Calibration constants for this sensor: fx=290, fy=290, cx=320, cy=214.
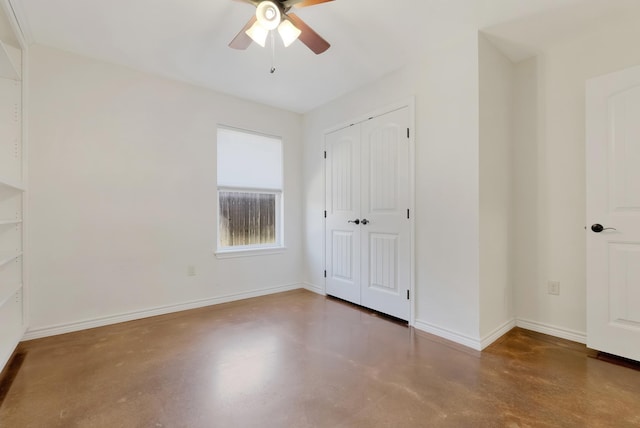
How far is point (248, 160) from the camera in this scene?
3781 millimetres

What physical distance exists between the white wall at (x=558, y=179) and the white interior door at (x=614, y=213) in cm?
21

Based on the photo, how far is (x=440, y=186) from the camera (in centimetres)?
254

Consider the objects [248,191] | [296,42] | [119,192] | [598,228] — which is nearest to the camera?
[598,228]

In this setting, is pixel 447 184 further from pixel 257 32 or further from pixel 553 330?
pixel 257 32

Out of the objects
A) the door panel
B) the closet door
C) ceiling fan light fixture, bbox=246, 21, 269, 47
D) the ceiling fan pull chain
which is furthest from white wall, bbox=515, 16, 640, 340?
ceiling fan light fixture, bbox=246, 21, 269, 47

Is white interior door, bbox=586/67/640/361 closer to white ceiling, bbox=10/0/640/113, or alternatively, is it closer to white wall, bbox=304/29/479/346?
white ceiling, bbox=10/0/640/113

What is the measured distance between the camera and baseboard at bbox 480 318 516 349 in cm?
231

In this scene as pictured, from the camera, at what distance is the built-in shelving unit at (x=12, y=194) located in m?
2.00

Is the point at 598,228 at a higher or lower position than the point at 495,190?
lower

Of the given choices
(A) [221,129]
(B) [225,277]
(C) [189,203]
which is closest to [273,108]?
(A) [221,129]

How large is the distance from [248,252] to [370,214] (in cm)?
161

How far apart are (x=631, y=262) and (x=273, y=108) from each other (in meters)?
3.83

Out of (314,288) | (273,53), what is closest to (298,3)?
(273,53)

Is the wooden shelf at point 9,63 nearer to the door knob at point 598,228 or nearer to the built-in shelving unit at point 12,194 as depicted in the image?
the built-in shelving unit at point 12,194
